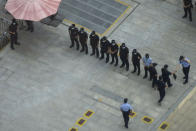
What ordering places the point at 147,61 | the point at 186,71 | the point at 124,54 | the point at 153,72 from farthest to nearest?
1. the point at 124,54
2. the point at 186,71
3. the point at 147,61
4. the point at 153,72

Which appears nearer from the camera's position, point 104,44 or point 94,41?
point 104,44

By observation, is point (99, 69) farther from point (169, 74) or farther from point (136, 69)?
point (169, 74)

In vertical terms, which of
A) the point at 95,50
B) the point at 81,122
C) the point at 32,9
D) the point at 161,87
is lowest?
the point at 81,122

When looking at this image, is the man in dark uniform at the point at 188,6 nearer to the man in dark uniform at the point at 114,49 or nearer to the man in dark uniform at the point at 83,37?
the man in dark uniform at the point at 114,49

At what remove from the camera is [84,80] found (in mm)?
26719

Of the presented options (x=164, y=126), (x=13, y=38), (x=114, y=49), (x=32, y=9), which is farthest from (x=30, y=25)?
(x=164, y=126)

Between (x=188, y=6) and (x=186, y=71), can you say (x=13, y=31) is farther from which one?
(x=188, y=6)

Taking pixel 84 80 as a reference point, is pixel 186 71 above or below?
above

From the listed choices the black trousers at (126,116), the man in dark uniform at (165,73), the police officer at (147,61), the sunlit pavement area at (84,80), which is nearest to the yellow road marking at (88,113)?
the sunlit pavement area at (84,80)

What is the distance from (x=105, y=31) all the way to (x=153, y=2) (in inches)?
157

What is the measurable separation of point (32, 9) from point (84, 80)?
4360 mm

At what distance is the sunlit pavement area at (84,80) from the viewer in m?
24.8

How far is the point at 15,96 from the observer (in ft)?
84.6

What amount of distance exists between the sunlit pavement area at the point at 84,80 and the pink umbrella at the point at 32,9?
7.60 feet
